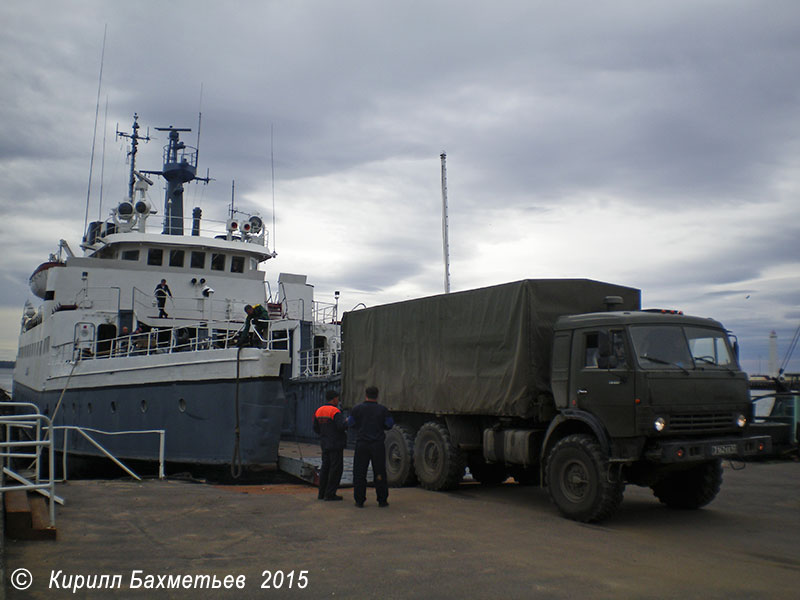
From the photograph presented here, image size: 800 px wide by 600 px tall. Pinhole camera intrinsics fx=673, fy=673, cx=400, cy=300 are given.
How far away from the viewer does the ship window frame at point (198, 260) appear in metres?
20.3

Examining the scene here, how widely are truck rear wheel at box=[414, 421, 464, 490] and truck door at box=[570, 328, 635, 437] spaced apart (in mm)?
2628

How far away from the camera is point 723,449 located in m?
7.91

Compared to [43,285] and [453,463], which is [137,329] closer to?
[43,285]

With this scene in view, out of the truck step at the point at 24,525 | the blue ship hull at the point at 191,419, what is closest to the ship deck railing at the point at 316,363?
the blue ship hull at the point at 191,419

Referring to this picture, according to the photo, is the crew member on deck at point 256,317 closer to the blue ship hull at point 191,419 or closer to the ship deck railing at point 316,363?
the blue ship hull at point 191,419

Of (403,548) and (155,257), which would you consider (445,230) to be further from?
(403,548)

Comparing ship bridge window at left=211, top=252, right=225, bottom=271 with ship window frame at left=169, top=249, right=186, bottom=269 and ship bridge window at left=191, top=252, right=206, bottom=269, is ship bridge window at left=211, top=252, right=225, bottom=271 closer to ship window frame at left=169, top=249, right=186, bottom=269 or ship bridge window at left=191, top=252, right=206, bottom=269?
ship bridge window at left=191, top=252, right=206, bottom=269

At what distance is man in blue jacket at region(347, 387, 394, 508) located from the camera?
9.09 metres

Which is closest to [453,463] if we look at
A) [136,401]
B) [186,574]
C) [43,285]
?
[186,574]

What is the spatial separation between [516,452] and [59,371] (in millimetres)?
13690

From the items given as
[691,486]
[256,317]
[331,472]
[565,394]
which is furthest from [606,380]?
[256,317]

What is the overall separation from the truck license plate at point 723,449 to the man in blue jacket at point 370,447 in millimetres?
4026

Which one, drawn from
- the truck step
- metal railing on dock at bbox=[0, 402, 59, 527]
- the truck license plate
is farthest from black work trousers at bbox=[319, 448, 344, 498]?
the truck license plate

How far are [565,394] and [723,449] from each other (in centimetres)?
190
